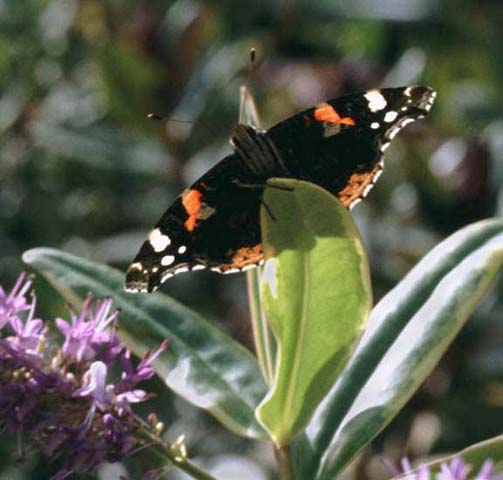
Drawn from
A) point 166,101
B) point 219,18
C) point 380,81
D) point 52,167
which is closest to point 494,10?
point 380,81

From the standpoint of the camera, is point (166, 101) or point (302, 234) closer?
point (302, 234)

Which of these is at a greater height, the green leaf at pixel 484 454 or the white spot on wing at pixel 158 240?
the white spot on wing at pixel 158 240

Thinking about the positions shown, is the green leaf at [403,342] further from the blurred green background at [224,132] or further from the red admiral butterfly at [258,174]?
the blurred green background at [224,132]

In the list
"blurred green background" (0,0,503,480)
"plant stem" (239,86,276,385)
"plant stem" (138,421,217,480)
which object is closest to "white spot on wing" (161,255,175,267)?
"plant stem" (239,86,276,385)

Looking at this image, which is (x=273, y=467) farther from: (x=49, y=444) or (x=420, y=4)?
(x=420, y=4)

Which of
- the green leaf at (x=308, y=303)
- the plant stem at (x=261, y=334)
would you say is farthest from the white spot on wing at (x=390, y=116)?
the green leaf at (x=308, y=303)

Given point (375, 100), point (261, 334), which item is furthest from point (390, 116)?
point (261, 334)

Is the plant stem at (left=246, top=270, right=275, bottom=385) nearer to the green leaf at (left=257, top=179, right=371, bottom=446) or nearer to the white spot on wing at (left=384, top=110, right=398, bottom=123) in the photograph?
the green leaf at (left=257, top=179, right=371, bottom=446)
